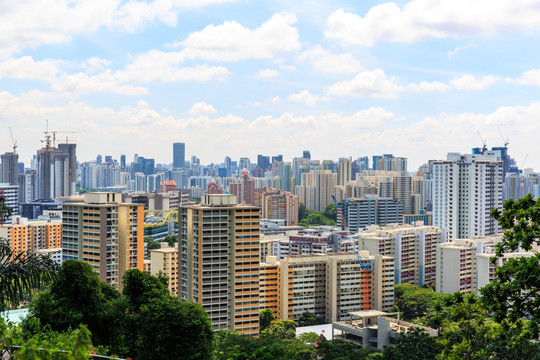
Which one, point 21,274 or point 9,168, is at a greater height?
point 9,168

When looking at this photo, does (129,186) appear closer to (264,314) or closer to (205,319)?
(264,314)

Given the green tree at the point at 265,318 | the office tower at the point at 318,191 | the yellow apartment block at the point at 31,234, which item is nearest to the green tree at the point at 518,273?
the green tree at the point at 265,318

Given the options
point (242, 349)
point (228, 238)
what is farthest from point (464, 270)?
point (242, 349)

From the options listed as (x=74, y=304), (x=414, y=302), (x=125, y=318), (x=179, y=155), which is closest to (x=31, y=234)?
(x=414, y=302)

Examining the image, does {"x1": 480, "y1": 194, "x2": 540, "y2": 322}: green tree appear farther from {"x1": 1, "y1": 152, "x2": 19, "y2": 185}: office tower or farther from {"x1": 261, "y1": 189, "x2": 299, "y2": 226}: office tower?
{"x1": 1, "y1": 152, "x2": 19, "y2": 185}: office tower

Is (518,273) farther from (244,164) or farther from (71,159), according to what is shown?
(244,164)
